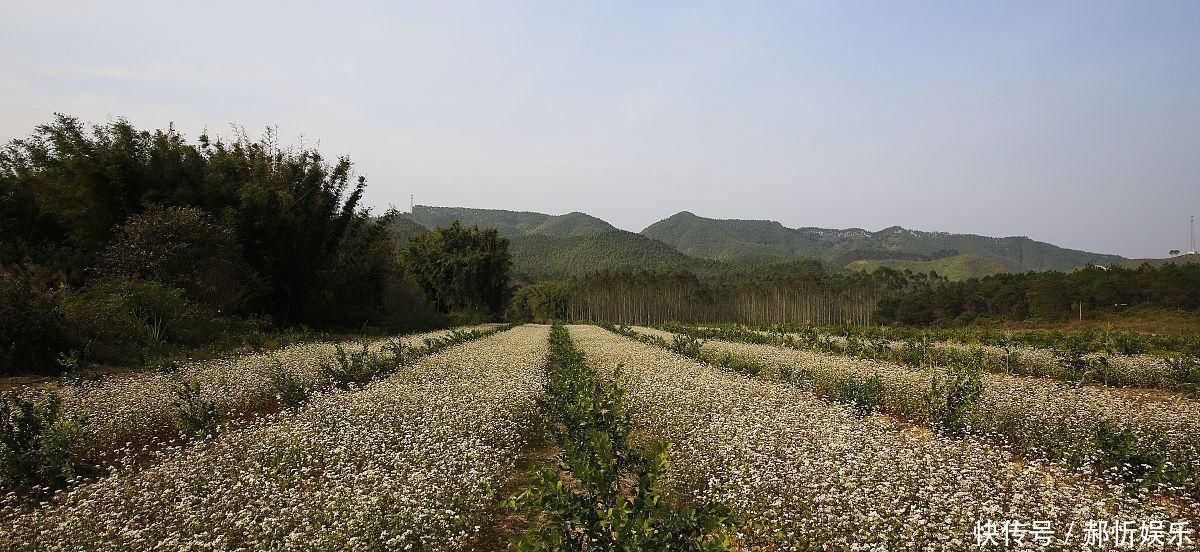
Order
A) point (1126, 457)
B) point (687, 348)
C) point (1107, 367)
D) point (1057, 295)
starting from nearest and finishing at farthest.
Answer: point (1126, 457)
point (1107, 367)
point (687, 348)
point (1057, 295)

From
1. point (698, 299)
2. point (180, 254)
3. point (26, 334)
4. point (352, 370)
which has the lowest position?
point (698, 299)

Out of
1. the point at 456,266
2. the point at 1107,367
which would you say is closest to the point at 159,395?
the point at 1107,367

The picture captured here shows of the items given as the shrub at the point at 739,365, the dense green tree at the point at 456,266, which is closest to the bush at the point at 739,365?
the shrub at the point at 739,365

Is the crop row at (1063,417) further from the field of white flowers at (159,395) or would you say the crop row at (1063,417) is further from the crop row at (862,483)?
the field of white flowers at (159,395)

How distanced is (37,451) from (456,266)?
52.2 m

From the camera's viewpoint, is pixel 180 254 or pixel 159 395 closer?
pixel 159 395

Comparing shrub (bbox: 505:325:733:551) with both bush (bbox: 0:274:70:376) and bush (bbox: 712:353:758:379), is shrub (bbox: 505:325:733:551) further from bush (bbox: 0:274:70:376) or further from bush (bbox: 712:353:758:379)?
bush (bbox: 0:274:70:376)

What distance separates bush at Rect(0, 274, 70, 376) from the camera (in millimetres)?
12027

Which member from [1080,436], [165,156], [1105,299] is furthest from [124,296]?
[1105,299]

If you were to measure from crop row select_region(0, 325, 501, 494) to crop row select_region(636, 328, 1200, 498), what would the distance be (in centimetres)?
1156

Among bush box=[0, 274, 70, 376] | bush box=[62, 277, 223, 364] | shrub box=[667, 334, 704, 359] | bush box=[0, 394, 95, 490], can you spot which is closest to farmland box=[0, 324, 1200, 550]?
bush box=[0, 394, 95, 490]

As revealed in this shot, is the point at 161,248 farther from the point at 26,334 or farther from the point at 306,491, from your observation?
the point at 306,491

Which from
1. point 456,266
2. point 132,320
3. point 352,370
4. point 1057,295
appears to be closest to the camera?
point 352,370

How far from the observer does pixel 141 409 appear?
Answer: 350 inches
